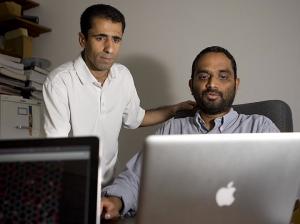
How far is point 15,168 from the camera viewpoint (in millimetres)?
624

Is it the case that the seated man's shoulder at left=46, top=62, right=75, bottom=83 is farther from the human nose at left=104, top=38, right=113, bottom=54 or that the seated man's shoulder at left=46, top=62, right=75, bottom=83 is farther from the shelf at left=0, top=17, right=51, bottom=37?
the shelf at left=0, top=17, right=51, bottom=37

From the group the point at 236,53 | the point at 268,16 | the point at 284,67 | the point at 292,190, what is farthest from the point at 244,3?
the point at 292,190

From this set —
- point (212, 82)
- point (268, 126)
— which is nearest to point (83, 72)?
point (212, 82)

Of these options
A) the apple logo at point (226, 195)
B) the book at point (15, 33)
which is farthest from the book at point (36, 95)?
the apple logo at point (226, 195)

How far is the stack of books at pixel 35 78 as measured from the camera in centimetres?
238

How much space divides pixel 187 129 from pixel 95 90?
464 mm

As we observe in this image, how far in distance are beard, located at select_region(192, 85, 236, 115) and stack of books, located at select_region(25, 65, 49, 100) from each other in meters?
1.33

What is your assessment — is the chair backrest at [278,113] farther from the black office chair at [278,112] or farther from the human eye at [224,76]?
the human eye at [224,76]

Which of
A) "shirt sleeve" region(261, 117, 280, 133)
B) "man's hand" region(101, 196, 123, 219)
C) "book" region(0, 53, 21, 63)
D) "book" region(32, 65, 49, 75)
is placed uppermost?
"book" region(0, 53, 21, 63)

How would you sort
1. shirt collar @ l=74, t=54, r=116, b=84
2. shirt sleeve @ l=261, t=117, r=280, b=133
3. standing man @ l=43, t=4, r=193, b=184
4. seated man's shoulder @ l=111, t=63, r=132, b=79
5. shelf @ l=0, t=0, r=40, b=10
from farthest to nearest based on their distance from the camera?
shelf @ l=0, t=0, r=40, b=10 < seated man's shoulder @ l=111, t=63, r=132, b=79 < shirt collar @ l=74, t=54, r=116, b=84 < standing man @ l=43, t=4, r=193, b=184 < shirt sleeve @ l=261, t=117, r=280, b=133

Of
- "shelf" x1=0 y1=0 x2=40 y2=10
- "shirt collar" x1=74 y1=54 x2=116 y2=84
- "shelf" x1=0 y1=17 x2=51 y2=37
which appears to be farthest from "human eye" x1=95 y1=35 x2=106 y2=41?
"shelf" x1=0 y1=0 x2=40 y2=10

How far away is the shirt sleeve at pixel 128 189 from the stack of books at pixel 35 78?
1.37 meters

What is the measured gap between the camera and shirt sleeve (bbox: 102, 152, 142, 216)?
1062 millimetres

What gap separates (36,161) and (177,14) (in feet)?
5.11
